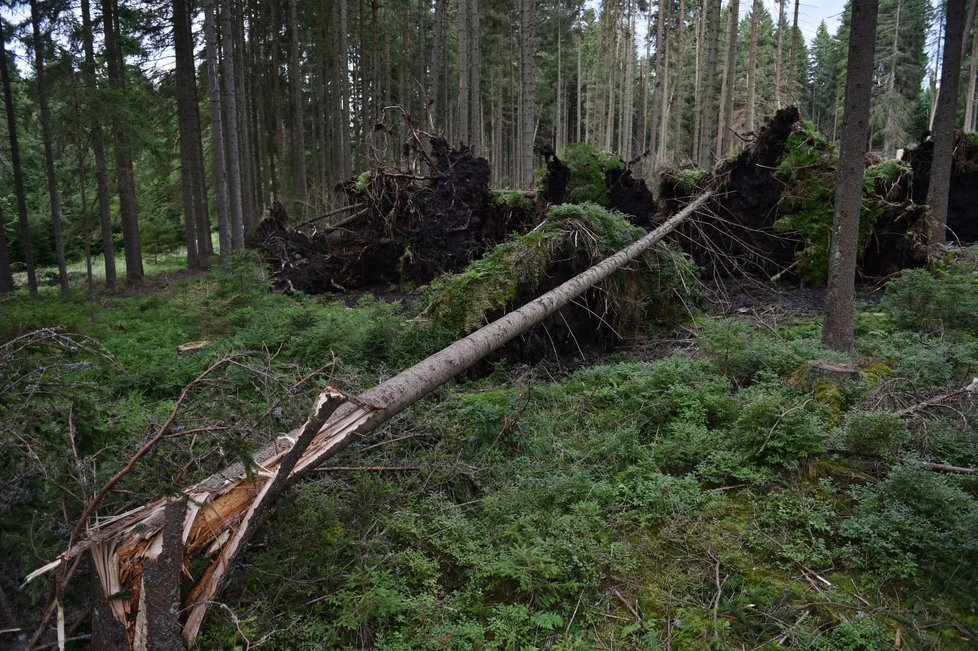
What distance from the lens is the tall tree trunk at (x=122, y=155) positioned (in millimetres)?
14648

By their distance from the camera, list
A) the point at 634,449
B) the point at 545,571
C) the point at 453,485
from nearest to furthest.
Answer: the point at 545,571 → the point at 453,485 → the point at 634,449

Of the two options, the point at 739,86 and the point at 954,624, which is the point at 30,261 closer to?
the point at 954,624

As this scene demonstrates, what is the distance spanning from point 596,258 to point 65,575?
655 cm

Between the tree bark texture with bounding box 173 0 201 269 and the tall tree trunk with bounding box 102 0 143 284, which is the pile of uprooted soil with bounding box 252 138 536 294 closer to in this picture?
the tall tree trunk with bounding box 102 0 143 284

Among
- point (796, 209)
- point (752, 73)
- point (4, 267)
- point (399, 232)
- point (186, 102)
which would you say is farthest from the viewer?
point (752, 73)

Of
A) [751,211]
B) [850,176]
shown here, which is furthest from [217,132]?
[850,176]

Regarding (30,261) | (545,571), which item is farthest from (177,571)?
(30,261)

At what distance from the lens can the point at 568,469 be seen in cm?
407

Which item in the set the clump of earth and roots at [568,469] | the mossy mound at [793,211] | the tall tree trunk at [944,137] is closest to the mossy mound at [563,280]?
the clump of earth and roots at [568,469]

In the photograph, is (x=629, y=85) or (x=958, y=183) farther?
(x=629, y=85)

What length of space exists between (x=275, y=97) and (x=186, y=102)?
4.50 metres

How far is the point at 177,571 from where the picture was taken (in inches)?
92.0

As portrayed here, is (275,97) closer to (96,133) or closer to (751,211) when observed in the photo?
→ (96,133)

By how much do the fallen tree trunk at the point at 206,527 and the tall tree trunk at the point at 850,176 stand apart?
489 cm
